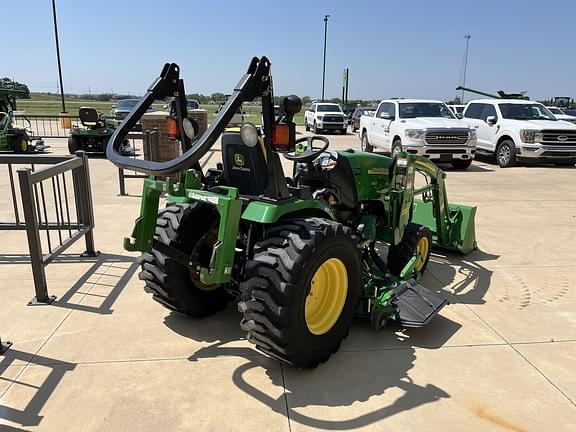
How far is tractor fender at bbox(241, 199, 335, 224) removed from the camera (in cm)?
303

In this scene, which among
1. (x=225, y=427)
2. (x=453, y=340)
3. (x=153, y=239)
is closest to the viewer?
(x=225, y=427)

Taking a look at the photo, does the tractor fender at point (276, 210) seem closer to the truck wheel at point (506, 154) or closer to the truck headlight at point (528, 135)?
the truck headlight at point (528, 135)

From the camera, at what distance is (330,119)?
25094mm

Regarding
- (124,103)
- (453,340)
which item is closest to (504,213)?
(453,340)

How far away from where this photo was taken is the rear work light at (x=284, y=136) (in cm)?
301

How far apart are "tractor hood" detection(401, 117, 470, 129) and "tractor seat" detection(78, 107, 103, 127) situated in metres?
9.23

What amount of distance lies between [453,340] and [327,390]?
1279 millimetres

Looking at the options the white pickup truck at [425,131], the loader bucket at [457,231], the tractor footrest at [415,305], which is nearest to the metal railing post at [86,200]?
the tractor footrest at [415,305]

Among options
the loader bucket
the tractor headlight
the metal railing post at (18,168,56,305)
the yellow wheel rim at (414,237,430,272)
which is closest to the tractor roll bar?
the tractor headlight

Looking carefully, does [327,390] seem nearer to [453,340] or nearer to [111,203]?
[453,340]

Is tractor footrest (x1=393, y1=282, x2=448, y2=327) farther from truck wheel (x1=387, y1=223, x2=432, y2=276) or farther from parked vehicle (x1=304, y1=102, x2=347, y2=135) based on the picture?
parked vehicle (x1=304, y1=102, x2=347, y2=135)

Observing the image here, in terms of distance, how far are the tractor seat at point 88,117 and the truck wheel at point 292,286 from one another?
12.9 m

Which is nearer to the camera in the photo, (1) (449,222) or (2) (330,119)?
(1) (449,222)

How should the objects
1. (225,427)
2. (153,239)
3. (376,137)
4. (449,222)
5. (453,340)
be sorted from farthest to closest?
(376,137) → (449,222) → (453,340) → (153,239) → (225,427)
